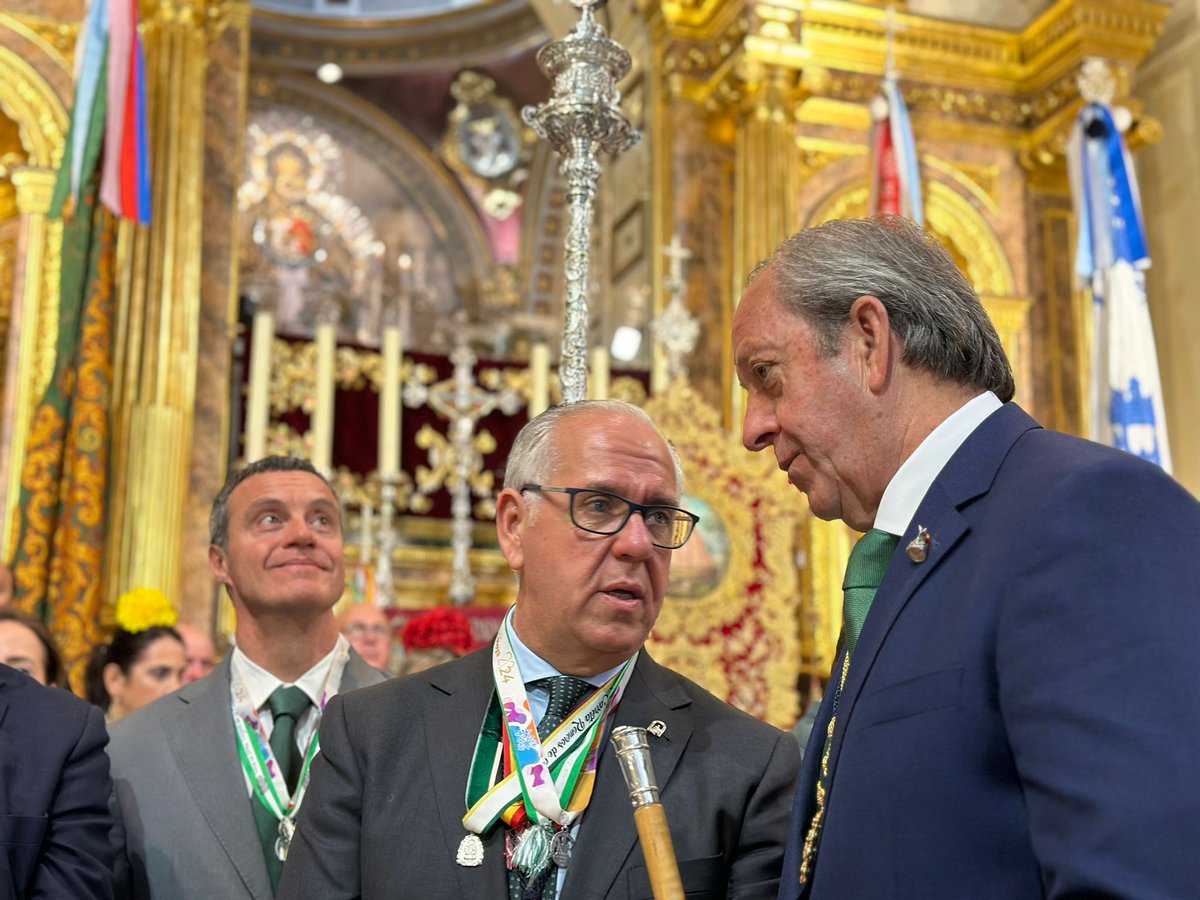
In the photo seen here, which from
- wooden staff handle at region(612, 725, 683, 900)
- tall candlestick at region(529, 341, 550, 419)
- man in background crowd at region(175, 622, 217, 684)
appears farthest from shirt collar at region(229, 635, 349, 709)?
tall candlestick at region(529, 341, 550, 419)

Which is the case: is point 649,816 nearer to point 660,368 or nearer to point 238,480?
point 238,480

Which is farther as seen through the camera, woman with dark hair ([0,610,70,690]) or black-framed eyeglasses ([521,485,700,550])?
woman with dark hair ([0,610,70,690])

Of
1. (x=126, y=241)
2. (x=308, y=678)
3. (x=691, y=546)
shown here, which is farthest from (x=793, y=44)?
(x=308, y=678)

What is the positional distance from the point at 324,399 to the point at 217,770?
4.94 m

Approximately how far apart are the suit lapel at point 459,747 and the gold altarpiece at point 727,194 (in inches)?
162

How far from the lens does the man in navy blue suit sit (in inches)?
43.8

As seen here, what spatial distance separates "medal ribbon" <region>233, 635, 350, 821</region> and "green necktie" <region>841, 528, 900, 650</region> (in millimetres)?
1178

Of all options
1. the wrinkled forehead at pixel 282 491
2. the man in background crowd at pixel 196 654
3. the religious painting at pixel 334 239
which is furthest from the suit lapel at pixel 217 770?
the religious painting at pixel 334 239

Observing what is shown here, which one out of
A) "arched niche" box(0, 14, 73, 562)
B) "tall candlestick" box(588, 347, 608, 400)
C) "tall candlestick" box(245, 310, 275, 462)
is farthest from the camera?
"tall candlestick" box(588, 347, 608, 400)

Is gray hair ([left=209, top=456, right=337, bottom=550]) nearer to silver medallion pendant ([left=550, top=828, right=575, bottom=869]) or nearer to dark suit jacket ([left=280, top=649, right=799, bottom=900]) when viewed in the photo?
dark suit jacket ([left=280, top=649, right=799, bottom=900])

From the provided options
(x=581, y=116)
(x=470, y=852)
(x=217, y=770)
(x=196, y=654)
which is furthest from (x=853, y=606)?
(x=196, y=654)

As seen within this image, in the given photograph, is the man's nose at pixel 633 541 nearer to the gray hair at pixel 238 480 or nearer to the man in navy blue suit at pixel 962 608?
the man in navy blue suit at pixel 962 608

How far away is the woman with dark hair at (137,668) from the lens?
400 centimetres

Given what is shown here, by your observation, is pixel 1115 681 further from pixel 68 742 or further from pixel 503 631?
pixel 68 742
